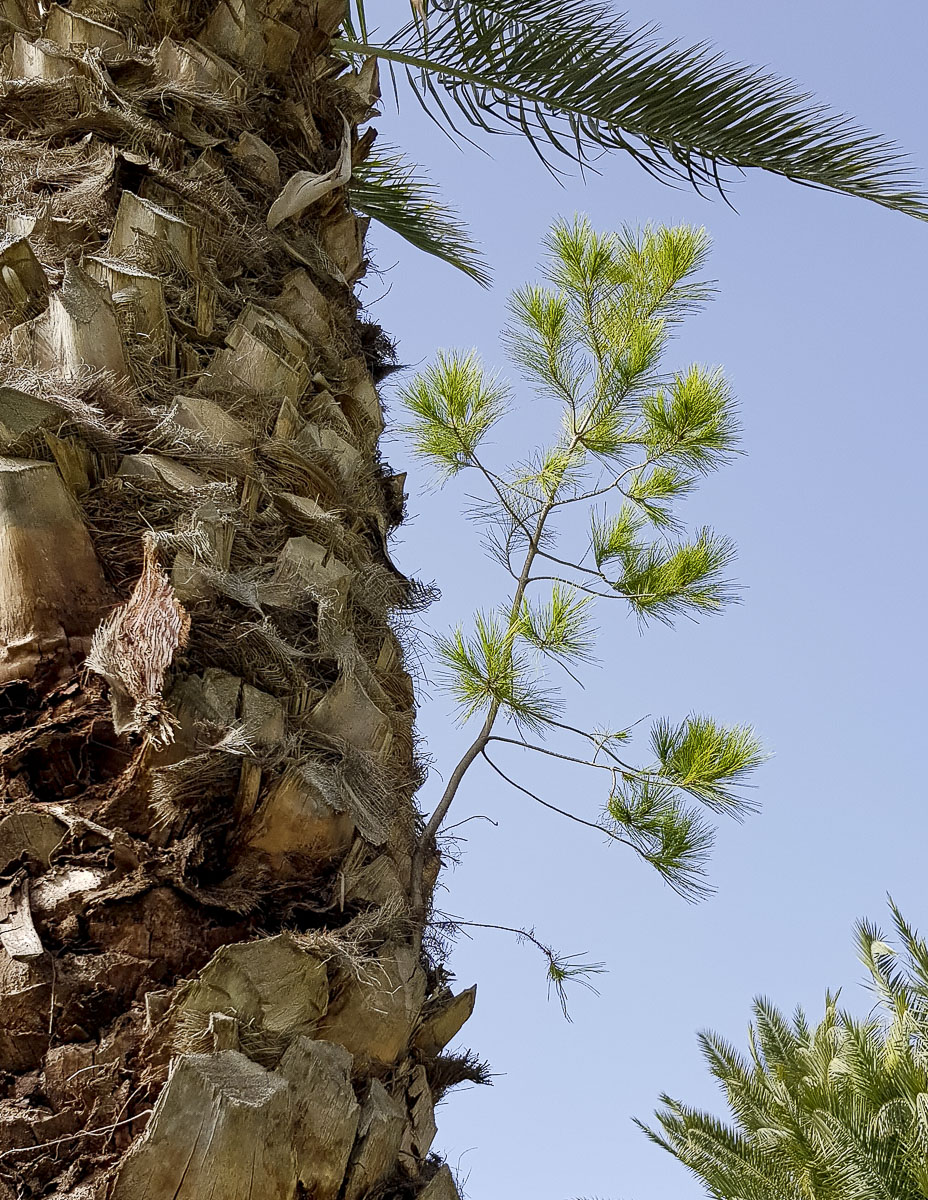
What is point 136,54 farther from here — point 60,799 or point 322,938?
point 322,938

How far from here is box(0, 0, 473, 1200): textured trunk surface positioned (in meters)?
1.38

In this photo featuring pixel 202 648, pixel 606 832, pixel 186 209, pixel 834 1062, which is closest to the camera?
pixel 202 648

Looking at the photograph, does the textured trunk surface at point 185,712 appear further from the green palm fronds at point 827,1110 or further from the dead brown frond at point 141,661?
the green palm fronds at point 827,1110

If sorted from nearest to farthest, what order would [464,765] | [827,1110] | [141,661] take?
[141,661], [464,765], [827,1110]

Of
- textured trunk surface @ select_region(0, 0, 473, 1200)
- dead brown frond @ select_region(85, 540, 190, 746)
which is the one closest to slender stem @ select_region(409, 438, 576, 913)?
textured trunk surface @ select_region(0, 0, 473, 1200)

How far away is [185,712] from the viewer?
1.58 m

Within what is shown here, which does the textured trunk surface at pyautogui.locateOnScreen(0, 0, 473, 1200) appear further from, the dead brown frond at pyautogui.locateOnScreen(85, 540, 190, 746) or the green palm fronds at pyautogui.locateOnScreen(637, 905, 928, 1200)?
the green palm fronds at pyautogui.locateOnScreen(637, 905, 928, 1200)

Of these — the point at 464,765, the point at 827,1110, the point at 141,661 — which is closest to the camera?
the point at 141,661

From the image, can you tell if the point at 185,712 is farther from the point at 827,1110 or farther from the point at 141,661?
the point at 827,1110

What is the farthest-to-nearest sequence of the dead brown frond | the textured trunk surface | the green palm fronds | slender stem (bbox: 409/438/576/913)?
the green palm fronds, slender stem (bbox: 409/438/576/913), the dead brown frond, the textured trunk surface

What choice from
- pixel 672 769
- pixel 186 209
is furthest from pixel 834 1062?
pixel 186 209

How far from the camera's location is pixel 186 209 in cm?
238

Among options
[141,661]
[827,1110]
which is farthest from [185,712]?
[827,1110]

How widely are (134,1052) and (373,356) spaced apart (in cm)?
193
